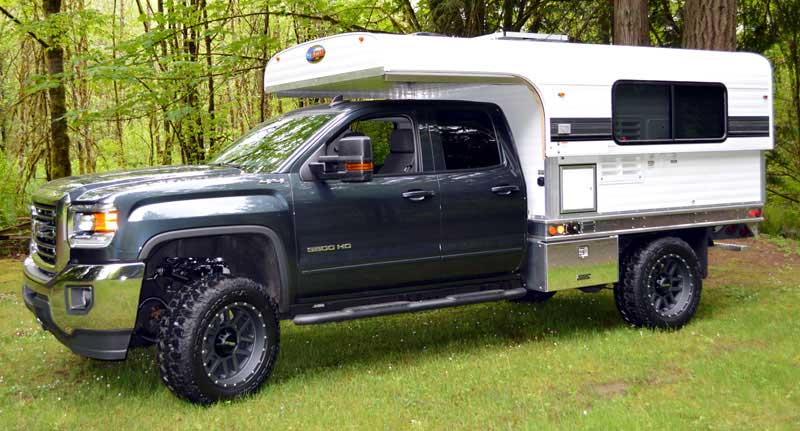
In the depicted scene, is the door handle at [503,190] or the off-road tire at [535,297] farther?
the off-road tire at [535,297]

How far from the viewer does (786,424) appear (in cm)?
462

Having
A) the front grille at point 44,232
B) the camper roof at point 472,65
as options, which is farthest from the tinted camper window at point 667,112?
the front grille at point 44,232

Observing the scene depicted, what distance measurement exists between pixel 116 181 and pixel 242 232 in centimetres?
91

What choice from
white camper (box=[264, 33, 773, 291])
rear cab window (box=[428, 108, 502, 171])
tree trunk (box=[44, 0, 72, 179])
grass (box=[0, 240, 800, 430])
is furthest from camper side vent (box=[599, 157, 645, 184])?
tree trunk (box=[44, 0, 72, 179])

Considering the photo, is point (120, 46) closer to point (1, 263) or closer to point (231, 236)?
point (1, 263)

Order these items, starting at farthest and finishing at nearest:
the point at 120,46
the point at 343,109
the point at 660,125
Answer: the point at 120,46 < the point at 660,125 < the point at 343,109

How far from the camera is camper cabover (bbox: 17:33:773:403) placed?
5086 mm

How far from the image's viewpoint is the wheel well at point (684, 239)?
A: 24.0 feet

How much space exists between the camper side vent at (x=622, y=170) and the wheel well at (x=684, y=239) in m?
0.61

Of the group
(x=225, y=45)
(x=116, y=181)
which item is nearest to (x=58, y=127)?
(x=225, y=45)

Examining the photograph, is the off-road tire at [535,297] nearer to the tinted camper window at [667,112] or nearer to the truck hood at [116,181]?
the tinted camper window at [667,112]

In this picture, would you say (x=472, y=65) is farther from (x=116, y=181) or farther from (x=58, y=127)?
(x=58, y=127)

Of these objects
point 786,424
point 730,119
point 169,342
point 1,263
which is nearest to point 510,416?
point 786,424

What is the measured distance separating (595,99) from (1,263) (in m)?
9.55
